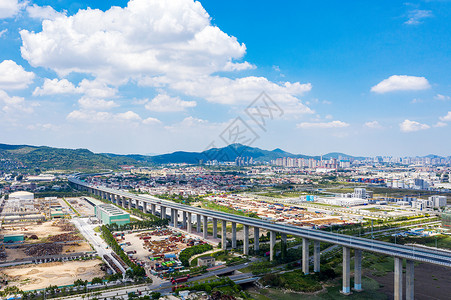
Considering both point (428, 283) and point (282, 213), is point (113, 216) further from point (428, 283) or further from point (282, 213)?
point (428, 283)

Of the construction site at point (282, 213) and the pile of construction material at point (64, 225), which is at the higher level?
the construction site at point (282, 213)

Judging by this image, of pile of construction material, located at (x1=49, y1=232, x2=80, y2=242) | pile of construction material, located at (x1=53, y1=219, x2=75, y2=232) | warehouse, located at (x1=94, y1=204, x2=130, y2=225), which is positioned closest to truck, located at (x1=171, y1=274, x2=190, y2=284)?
pile of construction material, located at (x1=49, y1=232, x2=80, y2=242)

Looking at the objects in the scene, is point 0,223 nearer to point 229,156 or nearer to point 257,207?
point 257,207

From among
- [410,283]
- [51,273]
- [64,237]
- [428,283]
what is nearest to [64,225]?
[64,237]

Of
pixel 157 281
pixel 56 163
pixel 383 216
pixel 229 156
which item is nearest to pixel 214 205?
pixel 383 216

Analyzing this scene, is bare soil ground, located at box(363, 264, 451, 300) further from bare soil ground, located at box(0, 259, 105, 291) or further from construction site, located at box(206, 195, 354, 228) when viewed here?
Result: bare soil ground, located at box(0, 259, 105, 291)

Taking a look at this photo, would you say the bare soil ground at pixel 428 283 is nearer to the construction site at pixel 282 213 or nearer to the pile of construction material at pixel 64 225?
the construction site at pixel 282 213

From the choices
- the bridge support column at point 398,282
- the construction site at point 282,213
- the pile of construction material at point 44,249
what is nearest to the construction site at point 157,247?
the pile of construction material at point 44,249
